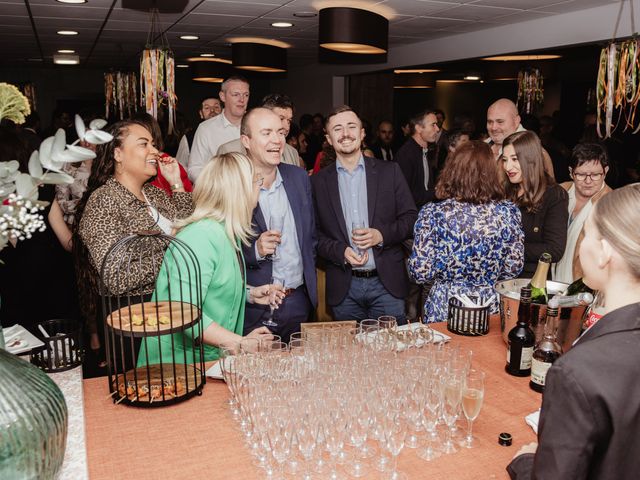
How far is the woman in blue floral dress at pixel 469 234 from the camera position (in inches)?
102

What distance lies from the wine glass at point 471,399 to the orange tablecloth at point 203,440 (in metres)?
0.03

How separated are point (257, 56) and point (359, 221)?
4923 mm

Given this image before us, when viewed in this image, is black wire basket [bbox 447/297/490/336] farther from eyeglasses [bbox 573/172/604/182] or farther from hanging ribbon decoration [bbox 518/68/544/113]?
hanging ribbon decoration [bbox 518/68/544/113]

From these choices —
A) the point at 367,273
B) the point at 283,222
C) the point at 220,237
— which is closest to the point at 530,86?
the point at 367,273

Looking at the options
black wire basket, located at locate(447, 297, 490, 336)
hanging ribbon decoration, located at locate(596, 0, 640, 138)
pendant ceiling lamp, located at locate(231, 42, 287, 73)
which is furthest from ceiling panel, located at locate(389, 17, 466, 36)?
black wire basket, located at locate(447, 297, 490, 336)

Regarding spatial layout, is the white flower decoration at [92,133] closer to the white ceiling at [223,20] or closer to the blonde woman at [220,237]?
the blonde woman at [220,237]

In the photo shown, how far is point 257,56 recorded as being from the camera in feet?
24.7

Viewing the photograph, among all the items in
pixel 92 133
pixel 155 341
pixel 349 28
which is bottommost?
pixel 155 341

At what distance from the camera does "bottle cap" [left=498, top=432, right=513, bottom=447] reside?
58.2 inches

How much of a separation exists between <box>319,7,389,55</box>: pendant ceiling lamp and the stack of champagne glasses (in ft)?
13.1

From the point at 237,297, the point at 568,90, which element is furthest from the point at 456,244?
the point at 568,90

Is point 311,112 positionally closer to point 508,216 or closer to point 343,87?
point 343,87

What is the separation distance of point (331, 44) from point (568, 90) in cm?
832

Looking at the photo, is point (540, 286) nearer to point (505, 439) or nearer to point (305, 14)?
→ point (505, 439)
